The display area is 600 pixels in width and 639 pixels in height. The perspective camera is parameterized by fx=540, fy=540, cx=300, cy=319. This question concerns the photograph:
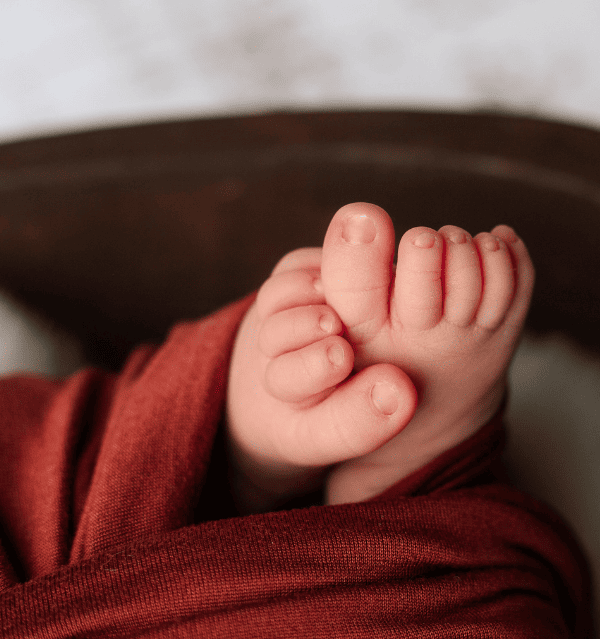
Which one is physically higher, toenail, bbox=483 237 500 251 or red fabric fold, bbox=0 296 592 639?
toenail, bbox=483 237 500 251

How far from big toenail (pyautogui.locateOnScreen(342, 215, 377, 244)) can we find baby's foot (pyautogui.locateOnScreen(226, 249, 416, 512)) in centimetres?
4

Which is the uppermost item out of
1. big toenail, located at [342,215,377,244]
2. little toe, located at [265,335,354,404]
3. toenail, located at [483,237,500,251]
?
big toenail, located at [342,215,377,244]

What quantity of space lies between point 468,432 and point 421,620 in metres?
0.12

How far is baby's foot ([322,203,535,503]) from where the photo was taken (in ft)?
0.88

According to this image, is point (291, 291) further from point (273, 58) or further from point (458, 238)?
point (273, 58)

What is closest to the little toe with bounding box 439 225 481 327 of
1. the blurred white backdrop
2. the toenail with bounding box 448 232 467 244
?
the toenail with bounding box 448 232 467 244

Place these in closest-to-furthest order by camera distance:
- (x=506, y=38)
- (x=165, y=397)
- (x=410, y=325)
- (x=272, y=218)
Answer: 1. (x=410, y=325)
2. (x=165, y=397)
3. (x=272, y=218)
4. (x=506, y=38)

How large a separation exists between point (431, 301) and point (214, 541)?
0.56 feet

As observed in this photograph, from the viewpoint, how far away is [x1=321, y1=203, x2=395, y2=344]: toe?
0.87ft

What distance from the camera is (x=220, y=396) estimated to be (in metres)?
0.38

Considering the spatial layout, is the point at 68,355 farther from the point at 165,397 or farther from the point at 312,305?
the point at 312,305

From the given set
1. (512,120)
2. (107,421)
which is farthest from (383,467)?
(512,120)

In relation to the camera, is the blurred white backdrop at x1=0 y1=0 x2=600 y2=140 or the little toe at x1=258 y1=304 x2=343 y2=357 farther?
the blurred white backdrop at x1=0 y1=0 x2=600 y2=140

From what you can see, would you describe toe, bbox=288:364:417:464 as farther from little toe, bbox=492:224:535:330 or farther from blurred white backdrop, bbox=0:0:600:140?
blurred white backdrop, bbox=0:0:600:140
